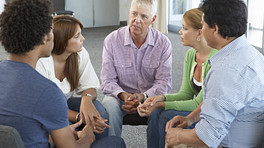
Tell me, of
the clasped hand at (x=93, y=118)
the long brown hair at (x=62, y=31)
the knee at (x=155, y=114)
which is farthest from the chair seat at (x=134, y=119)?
the long brown hair at (x=62, y=31)

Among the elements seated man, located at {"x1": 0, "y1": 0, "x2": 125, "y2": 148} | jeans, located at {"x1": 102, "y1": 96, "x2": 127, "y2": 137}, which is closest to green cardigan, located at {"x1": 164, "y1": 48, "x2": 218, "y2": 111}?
jeans, located at {"x1": 102, "y1": 96, "x2": 127, "y2": 137}

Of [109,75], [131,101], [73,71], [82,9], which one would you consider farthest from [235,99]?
[82,9]

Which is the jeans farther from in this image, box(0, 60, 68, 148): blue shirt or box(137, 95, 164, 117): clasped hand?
box(0, 60, 68, 148): blue shirt

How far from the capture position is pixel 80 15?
26.8ft

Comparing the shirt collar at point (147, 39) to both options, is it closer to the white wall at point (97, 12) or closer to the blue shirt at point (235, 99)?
the blue shirt at point (235, 99)

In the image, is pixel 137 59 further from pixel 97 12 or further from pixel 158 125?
pixel 97 12

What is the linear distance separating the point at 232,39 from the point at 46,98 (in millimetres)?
770

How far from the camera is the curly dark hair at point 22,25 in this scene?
1.19m

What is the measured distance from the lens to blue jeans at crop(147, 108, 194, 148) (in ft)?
6.41

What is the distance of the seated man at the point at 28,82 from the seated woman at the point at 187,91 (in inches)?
33.4

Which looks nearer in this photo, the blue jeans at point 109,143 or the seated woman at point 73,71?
the blue jeans at point 109,143

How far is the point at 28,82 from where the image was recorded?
117cm

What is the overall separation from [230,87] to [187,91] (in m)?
0.90

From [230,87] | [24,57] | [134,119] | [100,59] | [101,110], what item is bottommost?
[100,59]
